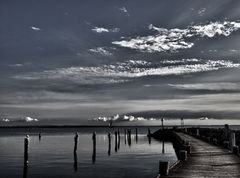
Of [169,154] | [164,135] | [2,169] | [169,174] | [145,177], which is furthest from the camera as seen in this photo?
[164,135]

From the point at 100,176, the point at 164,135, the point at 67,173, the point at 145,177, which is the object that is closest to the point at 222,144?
the point at 145,177

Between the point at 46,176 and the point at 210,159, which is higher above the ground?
the point at 210,159

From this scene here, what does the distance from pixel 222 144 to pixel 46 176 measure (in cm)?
1949

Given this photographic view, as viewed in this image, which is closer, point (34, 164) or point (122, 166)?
point (122, 166)

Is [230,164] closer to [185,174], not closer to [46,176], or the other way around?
[185,174]

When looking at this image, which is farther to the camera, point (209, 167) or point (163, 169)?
point (209, 167)

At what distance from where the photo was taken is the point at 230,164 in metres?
28.3

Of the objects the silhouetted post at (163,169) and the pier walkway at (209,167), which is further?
the pier walkway at (209,167)

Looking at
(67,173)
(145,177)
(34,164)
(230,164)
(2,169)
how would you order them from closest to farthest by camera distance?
(230,164)
(145,177)
(67,173)
(2,169)
(34,164)

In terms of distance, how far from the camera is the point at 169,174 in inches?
933

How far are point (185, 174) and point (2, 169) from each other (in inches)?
1223

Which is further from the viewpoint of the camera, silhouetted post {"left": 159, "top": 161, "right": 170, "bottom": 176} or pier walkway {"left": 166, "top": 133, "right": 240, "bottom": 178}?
pier walkway {"left": 166, "top": 133, "right": 240, "bottom": 178}

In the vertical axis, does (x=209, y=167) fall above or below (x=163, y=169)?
below

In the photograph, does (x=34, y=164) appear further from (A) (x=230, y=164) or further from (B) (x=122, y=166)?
(A) (x=230, y=164)
